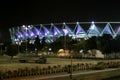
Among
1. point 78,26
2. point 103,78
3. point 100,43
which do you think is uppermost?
point 78,26

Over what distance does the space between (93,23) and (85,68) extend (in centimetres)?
11739

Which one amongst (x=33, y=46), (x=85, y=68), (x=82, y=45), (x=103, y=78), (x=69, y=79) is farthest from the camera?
(x=33, y=46)

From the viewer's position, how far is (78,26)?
557ft

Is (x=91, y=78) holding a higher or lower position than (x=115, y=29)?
lower

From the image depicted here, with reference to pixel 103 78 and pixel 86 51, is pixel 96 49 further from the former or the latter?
pixel 103 78

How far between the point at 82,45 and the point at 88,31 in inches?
2323

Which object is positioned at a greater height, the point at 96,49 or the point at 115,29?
the point at 115,29

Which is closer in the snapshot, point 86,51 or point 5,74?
point 5,74

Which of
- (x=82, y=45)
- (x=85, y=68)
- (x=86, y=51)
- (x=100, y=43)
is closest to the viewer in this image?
(x=85, y=68)

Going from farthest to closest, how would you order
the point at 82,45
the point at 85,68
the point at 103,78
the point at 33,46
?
the point at 33,46, the point at 82,45, the point at 85,68, the point at 103,78

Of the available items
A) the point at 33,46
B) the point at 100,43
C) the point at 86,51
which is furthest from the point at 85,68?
the point at 33,46

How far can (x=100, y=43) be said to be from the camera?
93625mm

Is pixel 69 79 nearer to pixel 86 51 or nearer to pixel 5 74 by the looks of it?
pixel 5 74

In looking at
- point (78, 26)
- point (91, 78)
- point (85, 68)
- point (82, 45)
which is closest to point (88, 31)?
point (78, 26)
